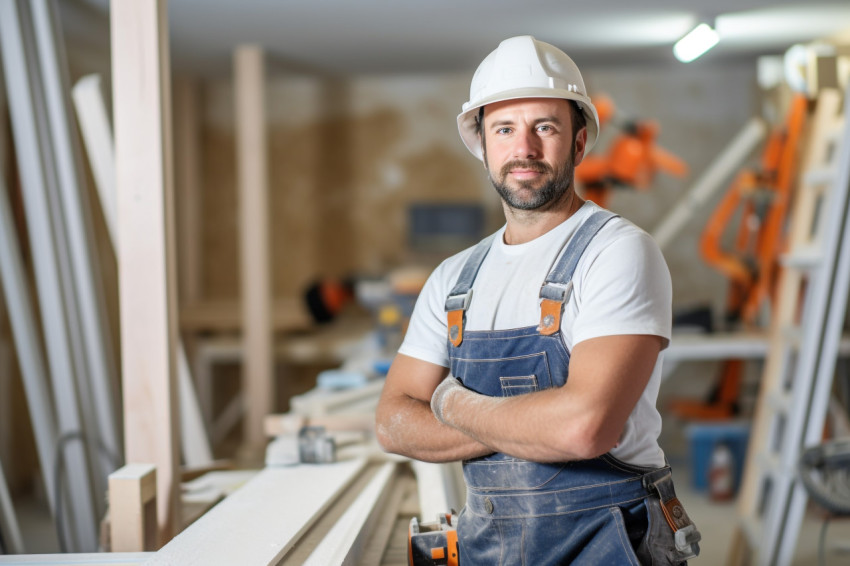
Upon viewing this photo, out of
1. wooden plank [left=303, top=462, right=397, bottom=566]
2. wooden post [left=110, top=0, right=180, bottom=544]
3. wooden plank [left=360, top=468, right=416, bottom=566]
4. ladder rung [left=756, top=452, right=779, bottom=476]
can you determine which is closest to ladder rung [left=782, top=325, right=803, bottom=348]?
ladder rung [left=756, top=452, right=779, bottom=476]

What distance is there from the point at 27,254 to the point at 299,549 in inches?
155

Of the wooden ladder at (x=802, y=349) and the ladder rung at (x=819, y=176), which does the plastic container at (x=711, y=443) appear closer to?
the wooden ladder at (x=802, y=349)

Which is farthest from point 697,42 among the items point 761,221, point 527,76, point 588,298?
point 588,298

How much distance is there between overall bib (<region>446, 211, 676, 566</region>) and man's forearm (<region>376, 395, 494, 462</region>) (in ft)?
0.16

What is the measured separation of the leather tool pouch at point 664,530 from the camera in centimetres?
147

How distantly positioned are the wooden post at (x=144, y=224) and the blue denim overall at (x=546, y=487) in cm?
89

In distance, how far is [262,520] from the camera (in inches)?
72.9

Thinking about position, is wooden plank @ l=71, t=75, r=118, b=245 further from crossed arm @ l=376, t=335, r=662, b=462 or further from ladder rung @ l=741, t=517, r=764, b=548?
ladder rung @ l=741, t=517, r=764, b=548

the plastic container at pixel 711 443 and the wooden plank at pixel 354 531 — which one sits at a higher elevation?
the wooden plank at pixel 354 531

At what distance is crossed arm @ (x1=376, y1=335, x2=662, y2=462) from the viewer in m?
1.36

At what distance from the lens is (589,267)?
1478mm

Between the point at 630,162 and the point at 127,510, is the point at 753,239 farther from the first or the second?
the point at 127,510

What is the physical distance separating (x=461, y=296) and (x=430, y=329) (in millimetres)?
115

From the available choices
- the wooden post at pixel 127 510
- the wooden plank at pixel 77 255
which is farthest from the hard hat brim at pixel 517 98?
the wooden plank at pixel 77 255
